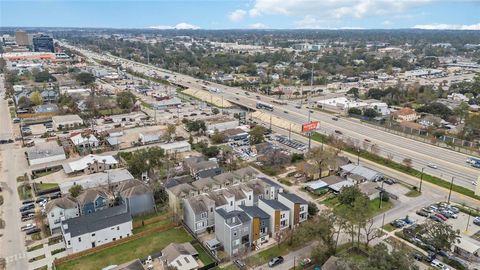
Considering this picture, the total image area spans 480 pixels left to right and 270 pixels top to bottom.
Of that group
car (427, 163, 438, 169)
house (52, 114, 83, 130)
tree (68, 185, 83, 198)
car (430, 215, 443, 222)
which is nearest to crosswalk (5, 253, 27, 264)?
tree (68, 185, 83, 198)

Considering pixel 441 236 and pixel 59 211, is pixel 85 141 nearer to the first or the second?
pixel 59 211

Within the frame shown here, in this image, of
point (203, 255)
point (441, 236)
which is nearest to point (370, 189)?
point (441, 236)

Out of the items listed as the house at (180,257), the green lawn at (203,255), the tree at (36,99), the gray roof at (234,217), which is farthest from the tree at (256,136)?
the tree at (36,99)

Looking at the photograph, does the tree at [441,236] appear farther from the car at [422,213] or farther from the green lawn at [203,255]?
the green lawn at [203,255]

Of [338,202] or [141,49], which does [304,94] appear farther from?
[141,49]

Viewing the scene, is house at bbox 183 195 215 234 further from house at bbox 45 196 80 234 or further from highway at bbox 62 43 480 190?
highway at bbox 62 43 480 190

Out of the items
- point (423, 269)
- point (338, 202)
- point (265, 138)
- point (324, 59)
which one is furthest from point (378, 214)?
point (324, 59)
